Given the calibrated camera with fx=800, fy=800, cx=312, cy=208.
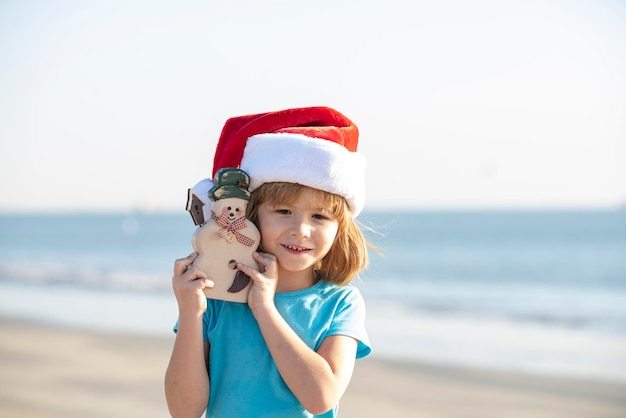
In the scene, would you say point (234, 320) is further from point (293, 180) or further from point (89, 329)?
point (89, 329)

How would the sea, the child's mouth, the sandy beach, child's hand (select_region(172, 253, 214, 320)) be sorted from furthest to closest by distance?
the sea
the sandy beach
the child's mouth
child's hand (select_region(172, 253, 214, 320))

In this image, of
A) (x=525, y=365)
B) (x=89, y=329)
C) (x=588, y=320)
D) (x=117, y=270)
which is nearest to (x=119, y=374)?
(x=89, y=329)

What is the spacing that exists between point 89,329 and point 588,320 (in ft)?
21.8

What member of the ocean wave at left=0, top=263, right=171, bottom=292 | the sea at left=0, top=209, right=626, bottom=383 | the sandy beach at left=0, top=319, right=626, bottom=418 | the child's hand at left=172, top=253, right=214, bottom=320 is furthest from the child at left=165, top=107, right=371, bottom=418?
the ocean wave at left=0, top=263, right=171, bottom=292

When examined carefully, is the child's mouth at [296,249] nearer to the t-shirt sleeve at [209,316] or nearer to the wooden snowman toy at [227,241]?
the wooden snowman toy at [227,241]

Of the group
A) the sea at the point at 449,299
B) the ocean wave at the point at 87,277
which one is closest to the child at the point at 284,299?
the sea at the point at 449,299

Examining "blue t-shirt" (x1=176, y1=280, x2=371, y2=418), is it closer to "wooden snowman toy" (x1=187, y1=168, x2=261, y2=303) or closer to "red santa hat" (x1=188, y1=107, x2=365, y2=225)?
"wooden snowman toy" (x1=187, y1=168, x2=261, y2=303)

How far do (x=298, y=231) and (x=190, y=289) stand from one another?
13.7 inches

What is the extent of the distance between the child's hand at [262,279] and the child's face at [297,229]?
0.15ft

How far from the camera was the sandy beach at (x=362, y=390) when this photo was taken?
21.7 ft

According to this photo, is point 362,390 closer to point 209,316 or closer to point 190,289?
point 209,316

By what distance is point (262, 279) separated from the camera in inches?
90.3

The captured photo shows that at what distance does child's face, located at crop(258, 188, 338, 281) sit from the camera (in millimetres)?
2338

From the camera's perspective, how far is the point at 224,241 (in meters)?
2.31
